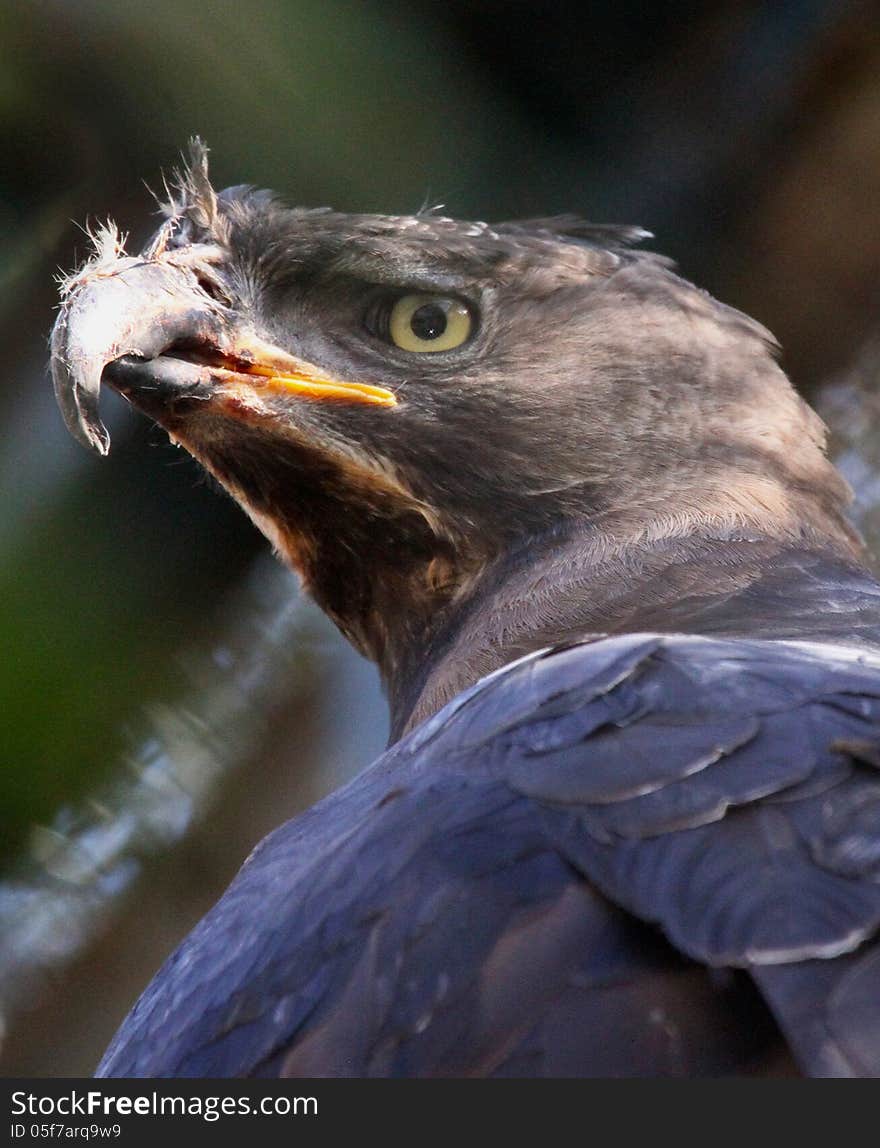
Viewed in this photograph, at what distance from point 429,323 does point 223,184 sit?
547mm

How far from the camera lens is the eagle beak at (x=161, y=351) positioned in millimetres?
3594

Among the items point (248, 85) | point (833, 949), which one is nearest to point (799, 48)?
point (248, 85)

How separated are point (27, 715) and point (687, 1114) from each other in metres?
1.58

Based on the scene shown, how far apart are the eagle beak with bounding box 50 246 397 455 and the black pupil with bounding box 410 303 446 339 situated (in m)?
0.15

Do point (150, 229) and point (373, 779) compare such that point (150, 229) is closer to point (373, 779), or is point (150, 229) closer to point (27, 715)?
point (27, 715)

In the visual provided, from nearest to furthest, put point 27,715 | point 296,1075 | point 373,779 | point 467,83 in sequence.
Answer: point 296,1075 < point 373,779 < point 27,715 < point 467,83

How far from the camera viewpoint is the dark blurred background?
12.0 feet

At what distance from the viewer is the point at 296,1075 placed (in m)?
2.57

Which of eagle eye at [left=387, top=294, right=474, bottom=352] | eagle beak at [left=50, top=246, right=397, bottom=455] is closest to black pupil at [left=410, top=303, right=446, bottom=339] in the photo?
eagle eye at [left=387, top=294, right=474, bottom=352]

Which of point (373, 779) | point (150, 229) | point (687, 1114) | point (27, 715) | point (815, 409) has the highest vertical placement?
point (150, 229)

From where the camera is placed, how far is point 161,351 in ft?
12.5

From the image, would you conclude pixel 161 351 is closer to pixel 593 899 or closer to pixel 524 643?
pixel 524 643

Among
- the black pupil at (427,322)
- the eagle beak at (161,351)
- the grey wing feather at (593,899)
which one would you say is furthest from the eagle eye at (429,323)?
the grey wing feather at (593,899)

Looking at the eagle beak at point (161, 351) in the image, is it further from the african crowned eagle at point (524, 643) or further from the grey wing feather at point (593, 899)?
the grey wing feather at point (593, 899)
